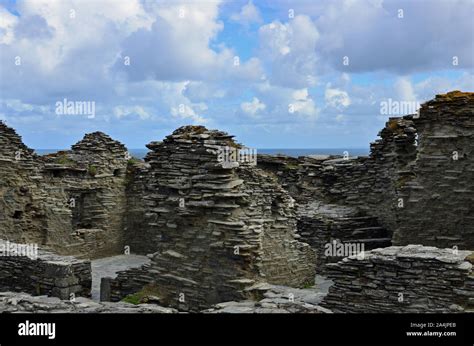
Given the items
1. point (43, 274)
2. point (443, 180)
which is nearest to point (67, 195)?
point (43, 274)

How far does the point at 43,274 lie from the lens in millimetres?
16359

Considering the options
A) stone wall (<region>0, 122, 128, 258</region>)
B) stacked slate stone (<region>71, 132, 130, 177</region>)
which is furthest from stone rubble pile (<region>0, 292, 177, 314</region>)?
stacked slate stone (<region>71, 132, 130, 177</region>)

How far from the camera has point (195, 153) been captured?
51.3 feet

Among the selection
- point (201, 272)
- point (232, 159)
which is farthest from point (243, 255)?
point (232, 159)

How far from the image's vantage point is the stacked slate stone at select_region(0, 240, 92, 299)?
16.1 m

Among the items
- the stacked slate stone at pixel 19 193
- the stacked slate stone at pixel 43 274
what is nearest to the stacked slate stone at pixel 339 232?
the stacked slate stone at pixel 43 274

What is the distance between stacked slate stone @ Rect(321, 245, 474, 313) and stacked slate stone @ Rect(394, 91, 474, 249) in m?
4.16

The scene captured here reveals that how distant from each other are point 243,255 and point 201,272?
4.69 ft

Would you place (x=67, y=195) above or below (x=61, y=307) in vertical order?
above

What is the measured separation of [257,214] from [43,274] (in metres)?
6.03

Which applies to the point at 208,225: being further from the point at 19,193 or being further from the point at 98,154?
the point at 98,154

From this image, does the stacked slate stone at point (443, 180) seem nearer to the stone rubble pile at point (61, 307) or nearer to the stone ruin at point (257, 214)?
the stone ruin at point (257, 214)
